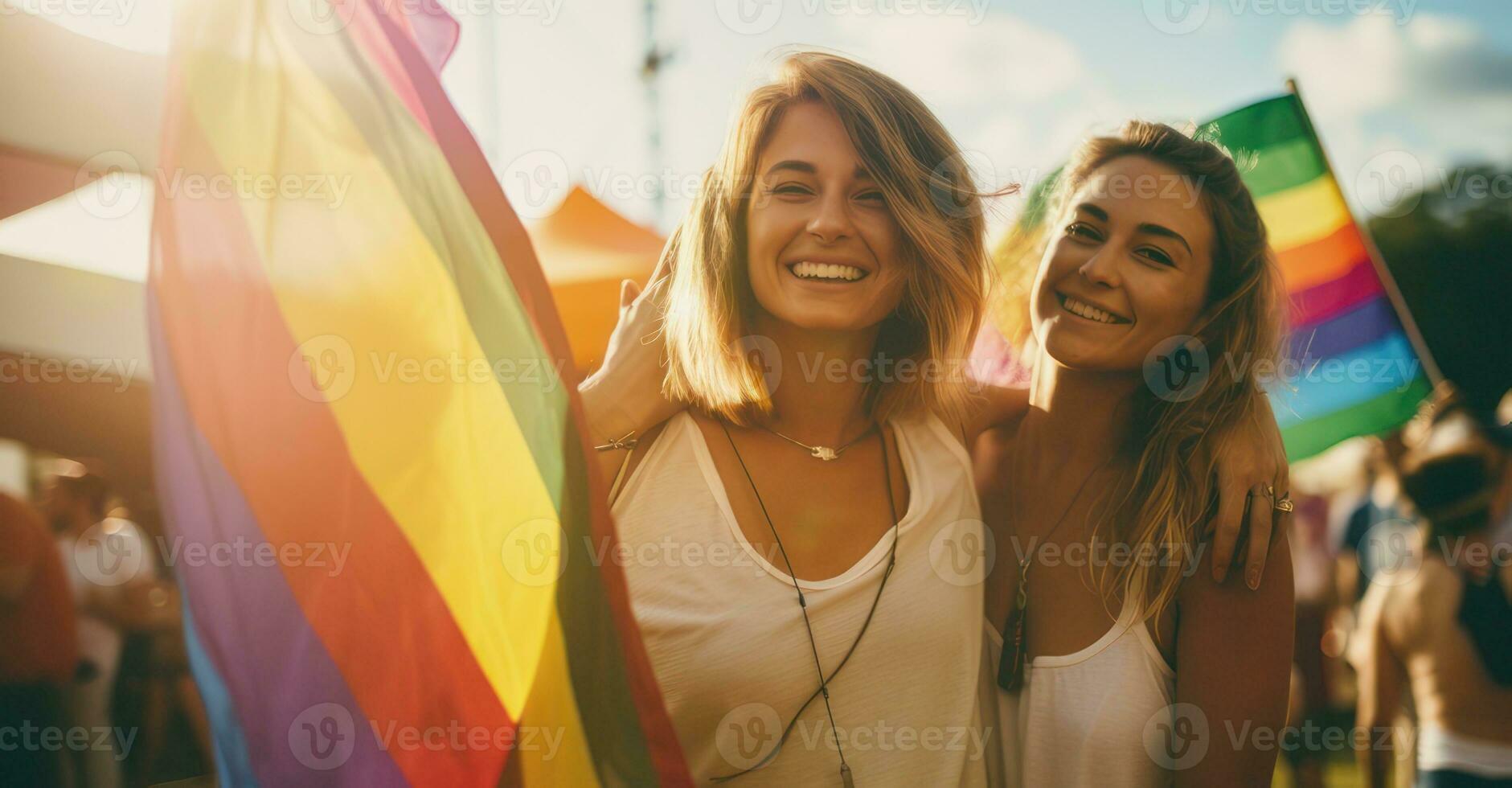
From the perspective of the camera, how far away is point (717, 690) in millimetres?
2020

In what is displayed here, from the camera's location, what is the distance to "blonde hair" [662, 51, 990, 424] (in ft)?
7.37

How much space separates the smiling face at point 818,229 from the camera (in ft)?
7.22

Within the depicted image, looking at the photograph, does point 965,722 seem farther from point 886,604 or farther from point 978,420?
point 978,420

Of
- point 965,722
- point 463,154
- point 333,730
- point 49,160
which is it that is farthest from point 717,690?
point 49,160

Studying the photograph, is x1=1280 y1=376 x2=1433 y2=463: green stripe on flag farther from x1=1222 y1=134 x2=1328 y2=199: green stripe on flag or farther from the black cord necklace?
the black cord necklace

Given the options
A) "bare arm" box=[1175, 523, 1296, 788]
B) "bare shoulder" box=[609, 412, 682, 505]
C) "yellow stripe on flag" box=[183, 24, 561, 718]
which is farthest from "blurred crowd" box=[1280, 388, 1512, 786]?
"yellow stripe on flag" box=[183, 24, 561, 718]

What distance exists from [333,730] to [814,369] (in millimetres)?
1258

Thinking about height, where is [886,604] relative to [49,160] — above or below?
below

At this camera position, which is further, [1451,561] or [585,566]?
[1451,561]

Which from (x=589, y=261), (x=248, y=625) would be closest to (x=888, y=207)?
(x=248, y=625)

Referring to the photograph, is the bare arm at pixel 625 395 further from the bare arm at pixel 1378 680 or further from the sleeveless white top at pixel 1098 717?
the bare arm at pixel 1378 680

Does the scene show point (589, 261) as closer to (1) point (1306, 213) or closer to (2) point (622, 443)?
(1) point (1306, 213)

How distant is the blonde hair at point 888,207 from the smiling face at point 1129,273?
22cm

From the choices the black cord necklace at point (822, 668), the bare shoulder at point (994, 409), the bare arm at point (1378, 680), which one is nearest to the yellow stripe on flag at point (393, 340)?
the black cord necklace at point (822, 668)
